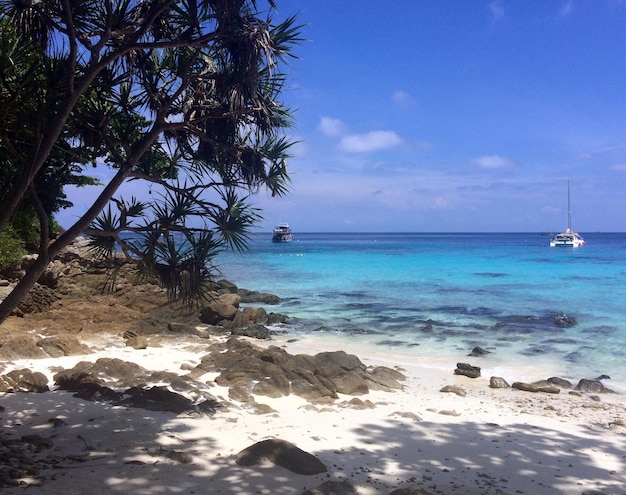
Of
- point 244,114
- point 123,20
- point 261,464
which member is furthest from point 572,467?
point 123,20

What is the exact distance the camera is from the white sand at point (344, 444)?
429 cm

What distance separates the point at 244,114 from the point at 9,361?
552 cm

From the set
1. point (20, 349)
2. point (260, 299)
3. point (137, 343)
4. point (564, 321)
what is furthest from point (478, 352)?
point (260, 299)

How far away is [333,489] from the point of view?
4.15 metres

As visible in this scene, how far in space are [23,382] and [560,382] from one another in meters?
9.29

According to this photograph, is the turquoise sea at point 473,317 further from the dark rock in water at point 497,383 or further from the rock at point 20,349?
the rock at point 20,349

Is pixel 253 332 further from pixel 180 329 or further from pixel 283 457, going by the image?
pixel 283 457

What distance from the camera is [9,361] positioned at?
24.7ft

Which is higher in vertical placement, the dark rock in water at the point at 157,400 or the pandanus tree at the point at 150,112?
the pandanus tree at the point at 150,112

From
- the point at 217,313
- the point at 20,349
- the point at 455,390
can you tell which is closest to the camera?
Result: the point at 20,349

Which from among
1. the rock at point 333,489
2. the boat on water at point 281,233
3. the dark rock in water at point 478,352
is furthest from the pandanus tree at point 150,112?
the boat on water at point 281,233

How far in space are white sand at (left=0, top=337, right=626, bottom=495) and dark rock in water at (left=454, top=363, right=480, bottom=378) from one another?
2.02 meters

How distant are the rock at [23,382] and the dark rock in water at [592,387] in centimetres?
911

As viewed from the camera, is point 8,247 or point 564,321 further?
point 564,321
